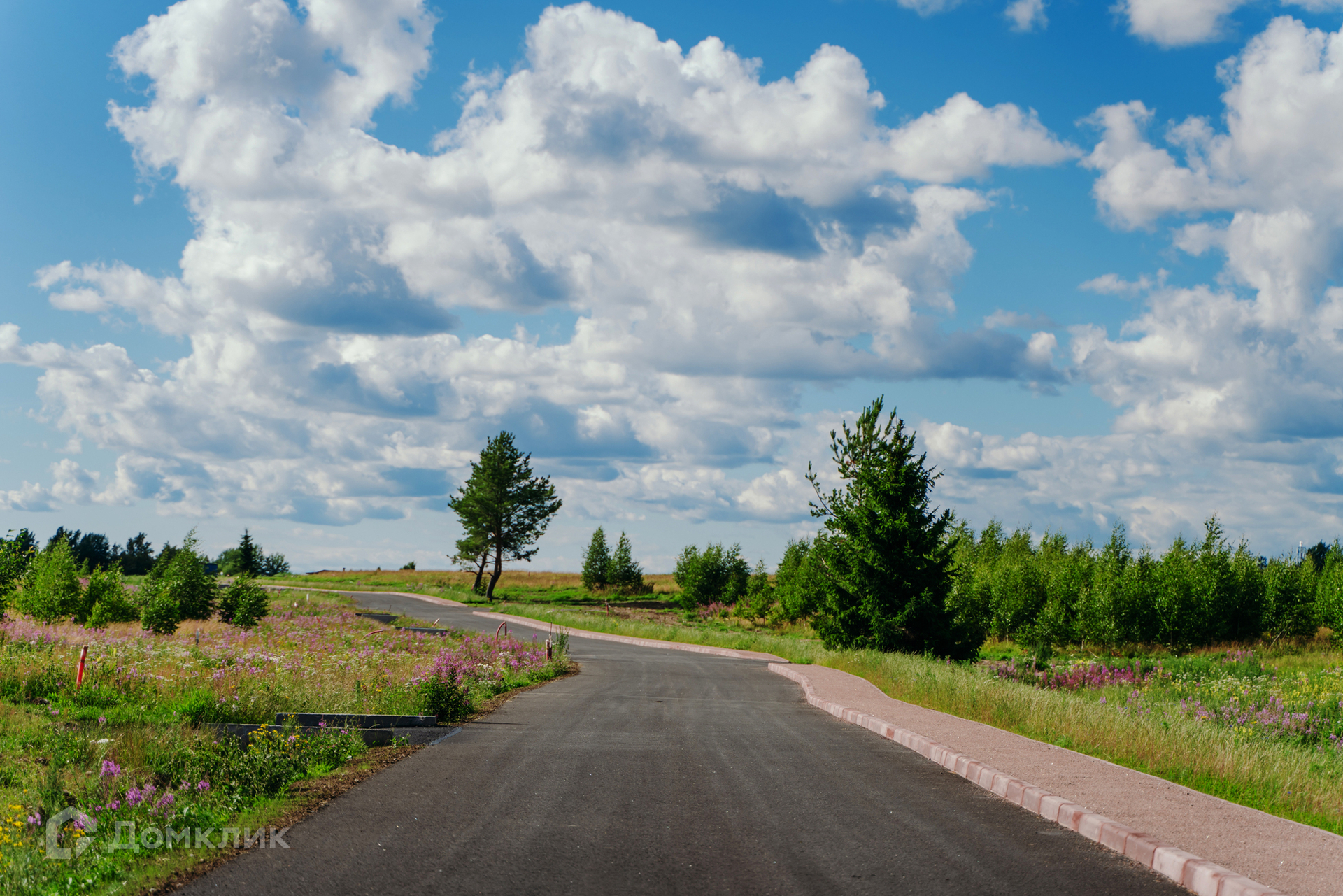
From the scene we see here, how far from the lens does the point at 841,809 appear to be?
862 centimetres

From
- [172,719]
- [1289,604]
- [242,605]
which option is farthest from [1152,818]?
[1289,604]

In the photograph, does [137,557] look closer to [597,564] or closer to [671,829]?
[597,564]

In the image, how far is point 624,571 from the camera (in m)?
84.4

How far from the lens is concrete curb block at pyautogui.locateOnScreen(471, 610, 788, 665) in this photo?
1376 inches

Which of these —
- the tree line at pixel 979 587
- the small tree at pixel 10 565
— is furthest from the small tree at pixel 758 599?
the small tree at pixel 10 565

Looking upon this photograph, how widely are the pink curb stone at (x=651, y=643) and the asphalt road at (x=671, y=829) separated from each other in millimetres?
21284

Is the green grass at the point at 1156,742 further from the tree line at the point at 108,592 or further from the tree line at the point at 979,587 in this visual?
the tree line at the point at 108,592

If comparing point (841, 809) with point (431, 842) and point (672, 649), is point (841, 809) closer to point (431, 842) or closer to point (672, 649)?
point (431, 842)

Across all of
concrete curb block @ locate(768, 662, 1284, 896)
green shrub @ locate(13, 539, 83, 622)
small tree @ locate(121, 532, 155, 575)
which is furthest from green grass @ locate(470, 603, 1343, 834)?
small tree @ locate(121, 532, 155, 575)

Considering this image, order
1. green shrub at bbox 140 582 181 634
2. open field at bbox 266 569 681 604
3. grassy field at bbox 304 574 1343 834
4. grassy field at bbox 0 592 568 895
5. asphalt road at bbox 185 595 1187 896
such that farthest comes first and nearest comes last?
open field at bbox 266 569 681 604 → green shrub at bbox 140 582 181 634 → grassy field at bbox 304 574 1343 834 → grassy field at bbox 0 592 568 895 → asphalt road at bbox 185 595 1187 896

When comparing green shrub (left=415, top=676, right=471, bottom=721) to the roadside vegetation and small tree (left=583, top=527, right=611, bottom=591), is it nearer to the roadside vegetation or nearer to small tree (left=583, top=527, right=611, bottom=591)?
the roadside vegetation

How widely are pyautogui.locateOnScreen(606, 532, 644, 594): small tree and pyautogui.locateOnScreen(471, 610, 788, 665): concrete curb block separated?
1186 inches

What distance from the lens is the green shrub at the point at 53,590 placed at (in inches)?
1199

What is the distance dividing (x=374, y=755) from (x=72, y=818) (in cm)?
404
